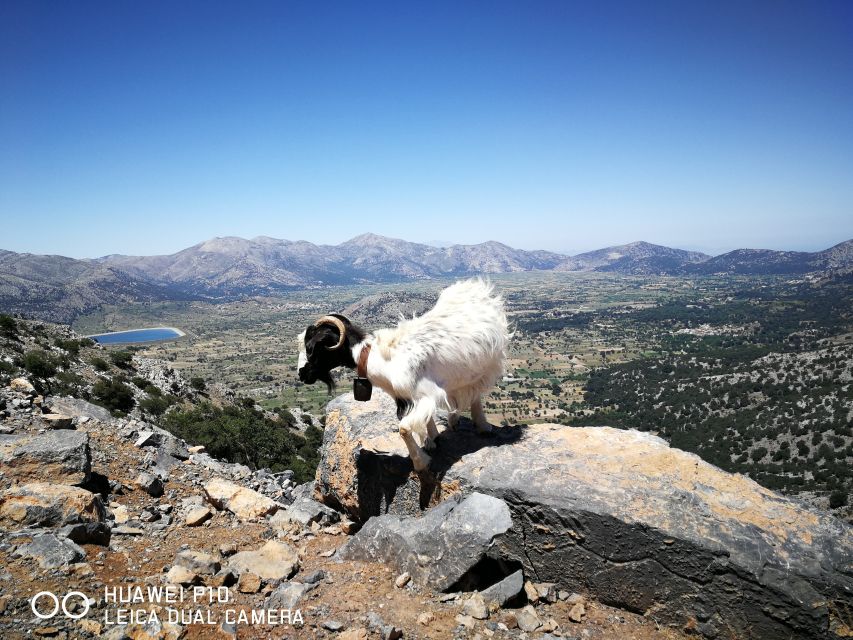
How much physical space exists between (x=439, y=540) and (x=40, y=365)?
2829 cm

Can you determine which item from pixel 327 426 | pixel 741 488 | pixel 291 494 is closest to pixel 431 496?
pixel 327 426

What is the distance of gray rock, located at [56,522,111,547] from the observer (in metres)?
5.93

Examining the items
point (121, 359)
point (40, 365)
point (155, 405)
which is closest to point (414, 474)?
point (40, 365)

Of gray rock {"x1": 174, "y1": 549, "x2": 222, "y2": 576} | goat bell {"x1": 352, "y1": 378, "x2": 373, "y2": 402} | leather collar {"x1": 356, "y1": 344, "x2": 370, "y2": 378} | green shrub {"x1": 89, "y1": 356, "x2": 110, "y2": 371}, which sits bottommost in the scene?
green shrub {"x1": 89, "y1": 356, "x2": 110, "y2": 371}

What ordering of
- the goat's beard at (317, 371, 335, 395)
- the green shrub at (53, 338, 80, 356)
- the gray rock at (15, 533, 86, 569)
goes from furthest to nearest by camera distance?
the green shrub at (53, 338, 80, 356) → the goat's beard at (317, 371, 335, 395) → the gray rock at (15, 533, 86, 569)

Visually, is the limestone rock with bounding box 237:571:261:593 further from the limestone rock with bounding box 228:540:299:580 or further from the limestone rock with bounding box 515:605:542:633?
the limestone rock with bounding box 515:605:542:633

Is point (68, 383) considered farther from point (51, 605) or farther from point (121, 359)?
point (51, 605)

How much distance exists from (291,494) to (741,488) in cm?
963

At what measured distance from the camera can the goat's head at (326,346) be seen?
7418 mm

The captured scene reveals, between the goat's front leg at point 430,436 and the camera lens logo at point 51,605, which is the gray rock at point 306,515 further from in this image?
the camera lens logo at point 51,605

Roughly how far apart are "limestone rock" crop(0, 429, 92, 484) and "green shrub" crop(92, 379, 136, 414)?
19743 millimetres

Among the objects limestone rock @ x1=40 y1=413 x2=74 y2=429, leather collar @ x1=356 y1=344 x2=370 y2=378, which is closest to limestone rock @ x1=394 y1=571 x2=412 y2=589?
leather collar @ x1=356 y1=344 x2=370 y2=378

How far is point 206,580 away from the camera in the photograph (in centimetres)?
577

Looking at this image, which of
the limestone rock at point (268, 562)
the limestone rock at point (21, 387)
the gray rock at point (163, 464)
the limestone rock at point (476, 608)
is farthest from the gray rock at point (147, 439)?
the limestone rock at point (476, 608)
